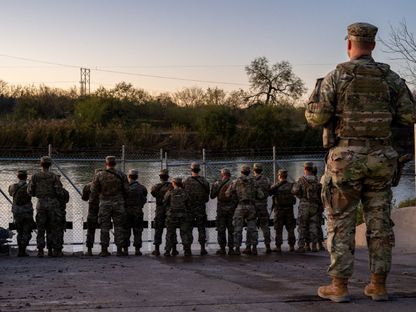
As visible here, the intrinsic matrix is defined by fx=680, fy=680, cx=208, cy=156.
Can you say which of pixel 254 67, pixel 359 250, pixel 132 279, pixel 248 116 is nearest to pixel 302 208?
pixel 359 250

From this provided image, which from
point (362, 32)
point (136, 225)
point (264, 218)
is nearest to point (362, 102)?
point (362, 32)

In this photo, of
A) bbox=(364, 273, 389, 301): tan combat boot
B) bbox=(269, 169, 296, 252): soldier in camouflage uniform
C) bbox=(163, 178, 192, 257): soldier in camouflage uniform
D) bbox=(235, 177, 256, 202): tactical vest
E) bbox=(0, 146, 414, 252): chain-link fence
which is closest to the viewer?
bbox=(364, 273, 389, 301): tan combat boot

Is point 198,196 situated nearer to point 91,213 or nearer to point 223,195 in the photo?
point 223,195

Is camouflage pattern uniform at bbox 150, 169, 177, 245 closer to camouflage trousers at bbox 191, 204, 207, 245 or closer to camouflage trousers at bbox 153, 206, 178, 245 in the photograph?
camouflage trousers at bbox 153, 206, 178, 245

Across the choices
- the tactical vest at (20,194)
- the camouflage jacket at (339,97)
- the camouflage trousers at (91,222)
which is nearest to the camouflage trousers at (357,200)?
the camouflage jacket at (339,97)

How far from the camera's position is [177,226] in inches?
497

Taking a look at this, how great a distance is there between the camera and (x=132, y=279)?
6.99 m

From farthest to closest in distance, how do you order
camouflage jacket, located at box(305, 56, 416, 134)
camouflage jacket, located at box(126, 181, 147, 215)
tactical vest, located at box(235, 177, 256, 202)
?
camouflage jacket, located at box(126, 181, 147, 215), tactical vest, located at box(235, 177, 256, 202), camouflage jacket, located at box(305, 56, 416, 134)

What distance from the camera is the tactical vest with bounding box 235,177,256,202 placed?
12.6m

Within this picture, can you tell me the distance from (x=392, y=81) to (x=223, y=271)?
12.5 ft

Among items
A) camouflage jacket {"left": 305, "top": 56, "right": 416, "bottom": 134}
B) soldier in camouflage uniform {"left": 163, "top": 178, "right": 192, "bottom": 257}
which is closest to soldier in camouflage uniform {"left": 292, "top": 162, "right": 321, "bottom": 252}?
soldier in camouflage uniform {"left": 163, "top": 178, "right": 192, "bottom": 257}

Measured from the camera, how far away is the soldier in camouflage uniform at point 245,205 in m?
12.6

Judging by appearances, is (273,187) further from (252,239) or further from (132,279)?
(132,279)

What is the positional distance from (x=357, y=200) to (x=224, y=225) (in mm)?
8243
